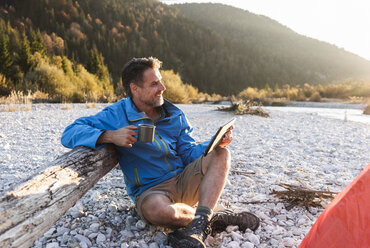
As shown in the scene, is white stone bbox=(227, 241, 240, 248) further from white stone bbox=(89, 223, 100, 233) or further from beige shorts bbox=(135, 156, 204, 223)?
white stone bbox=(89, 223, 100, 233)

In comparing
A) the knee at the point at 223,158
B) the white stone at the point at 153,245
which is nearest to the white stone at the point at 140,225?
the white stone at the point at 153,245

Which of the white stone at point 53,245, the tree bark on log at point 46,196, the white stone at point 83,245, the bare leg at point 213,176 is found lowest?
the white stone at point 83,245

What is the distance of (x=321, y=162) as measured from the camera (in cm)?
400

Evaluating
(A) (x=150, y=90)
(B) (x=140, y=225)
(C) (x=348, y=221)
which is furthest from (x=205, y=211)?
(A) (x=150, y=90)

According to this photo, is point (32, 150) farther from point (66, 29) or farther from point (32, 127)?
point (66, 29)

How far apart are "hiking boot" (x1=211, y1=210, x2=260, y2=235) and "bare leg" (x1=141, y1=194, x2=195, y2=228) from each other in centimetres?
21

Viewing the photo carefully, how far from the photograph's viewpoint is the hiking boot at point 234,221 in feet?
6.88

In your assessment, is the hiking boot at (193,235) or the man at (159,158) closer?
the hiking boot at (193,235)

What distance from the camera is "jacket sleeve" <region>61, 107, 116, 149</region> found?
77.1 inches

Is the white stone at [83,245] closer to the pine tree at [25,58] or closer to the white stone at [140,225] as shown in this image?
the white stone at [140,225]

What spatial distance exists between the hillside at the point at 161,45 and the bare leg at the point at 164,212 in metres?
33.0

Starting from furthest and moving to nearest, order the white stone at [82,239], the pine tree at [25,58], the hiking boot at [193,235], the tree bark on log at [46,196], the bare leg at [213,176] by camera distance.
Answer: the pine tree at [25,58] < the bare leg at [213,176] < the white stone at [82,239] < the hiking boot at [193,235] < the tree bark on log at [46,196]

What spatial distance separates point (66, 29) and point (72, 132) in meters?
44.8

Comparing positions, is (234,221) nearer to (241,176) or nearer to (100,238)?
(100,238)
